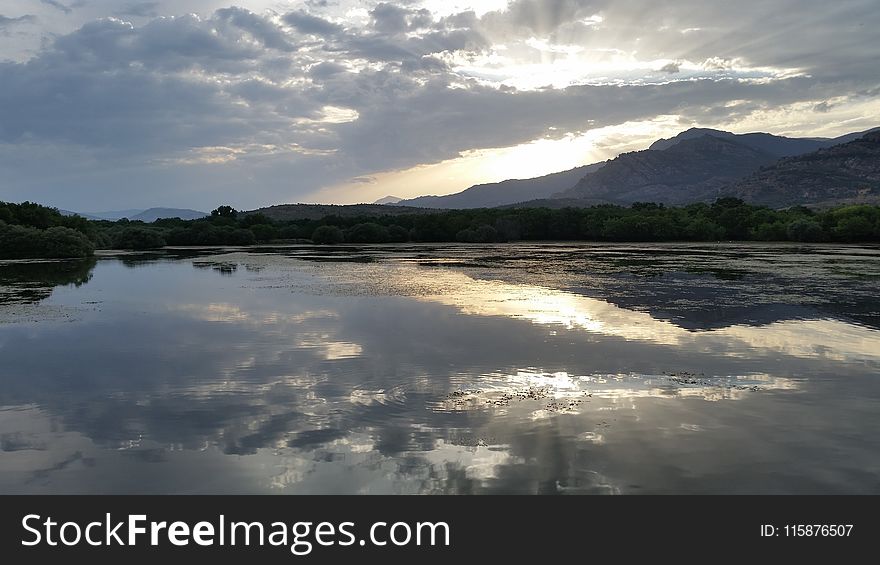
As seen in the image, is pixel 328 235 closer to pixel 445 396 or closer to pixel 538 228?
pixel 538 228

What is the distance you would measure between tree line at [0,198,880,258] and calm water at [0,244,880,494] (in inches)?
3053

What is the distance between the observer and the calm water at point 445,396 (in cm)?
873

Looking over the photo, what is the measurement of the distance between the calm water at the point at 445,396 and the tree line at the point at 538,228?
77.6 m

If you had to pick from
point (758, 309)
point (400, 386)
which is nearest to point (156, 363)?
point (400, 386)

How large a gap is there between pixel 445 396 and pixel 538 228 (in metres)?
115

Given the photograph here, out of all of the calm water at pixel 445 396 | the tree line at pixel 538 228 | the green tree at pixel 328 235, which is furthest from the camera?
the green tree at pixel 328 235

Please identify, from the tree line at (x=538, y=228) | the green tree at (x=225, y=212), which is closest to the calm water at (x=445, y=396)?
the tree line at (x=538, y=228)

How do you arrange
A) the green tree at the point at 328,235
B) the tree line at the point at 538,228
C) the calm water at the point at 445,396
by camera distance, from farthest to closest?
→ the green tree at the point at 328,235 < the tree line at the point at 538,228 < the calm water at the point at 445,396

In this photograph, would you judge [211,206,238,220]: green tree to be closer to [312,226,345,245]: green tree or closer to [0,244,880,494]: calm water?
[312,226,345,245]: green tree

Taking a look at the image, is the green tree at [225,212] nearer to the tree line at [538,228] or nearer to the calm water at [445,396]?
the tree line at [538,228]

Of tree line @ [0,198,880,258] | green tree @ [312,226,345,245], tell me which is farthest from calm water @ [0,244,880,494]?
green tree @ [312,226,345,245]
